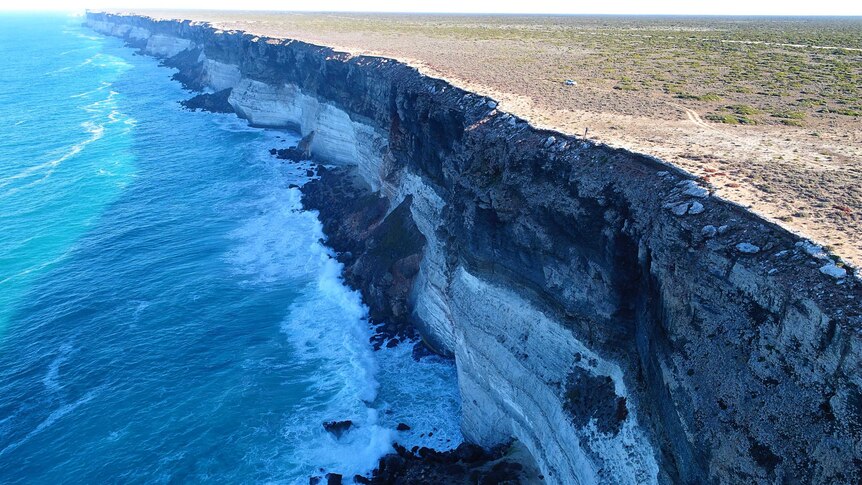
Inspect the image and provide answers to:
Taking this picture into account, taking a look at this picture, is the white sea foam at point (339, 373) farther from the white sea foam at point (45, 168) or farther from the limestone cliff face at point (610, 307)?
the white sea foam at point (45, 168)

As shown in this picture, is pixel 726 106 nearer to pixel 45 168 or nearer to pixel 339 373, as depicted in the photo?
pixel 339 373

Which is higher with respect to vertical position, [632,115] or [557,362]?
[632,115]

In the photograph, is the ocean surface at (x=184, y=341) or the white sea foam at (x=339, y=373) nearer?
the ocean surface at (x=184, y=341)

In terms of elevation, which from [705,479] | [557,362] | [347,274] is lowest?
[347,274]

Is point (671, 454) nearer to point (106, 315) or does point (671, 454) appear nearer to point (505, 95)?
point (505, 95)

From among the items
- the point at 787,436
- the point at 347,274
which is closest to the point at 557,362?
the point at 787,436

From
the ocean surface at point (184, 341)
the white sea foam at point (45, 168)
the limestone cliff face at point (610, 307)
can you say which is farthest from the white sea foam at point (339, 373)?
the white sea foam at point (45, 168)

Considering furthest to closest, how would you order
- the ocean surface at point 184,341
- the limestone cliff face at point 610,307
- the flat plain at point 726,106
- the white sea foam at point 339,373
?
the white sea foam at point 339,373
the ocean surface at point 184,341
the flat plain at point 726,106
the limestone cliff face at point 610,307
